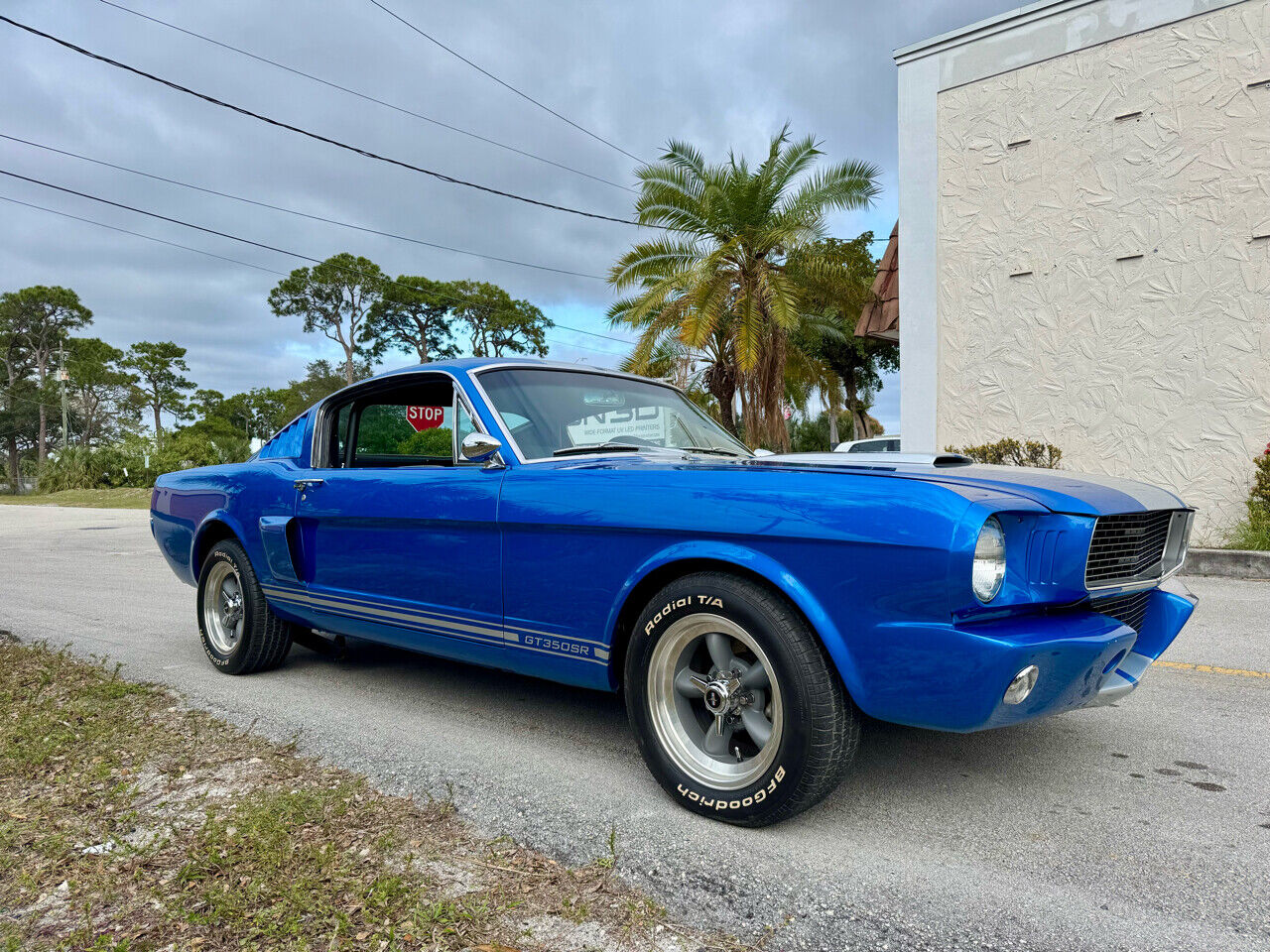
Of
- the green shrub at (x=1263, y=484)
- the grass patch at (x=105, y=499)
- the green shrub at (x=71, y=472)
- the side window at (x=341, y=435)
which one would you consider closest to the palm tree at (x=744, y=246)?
the green shrub at (x=1263, y=484)

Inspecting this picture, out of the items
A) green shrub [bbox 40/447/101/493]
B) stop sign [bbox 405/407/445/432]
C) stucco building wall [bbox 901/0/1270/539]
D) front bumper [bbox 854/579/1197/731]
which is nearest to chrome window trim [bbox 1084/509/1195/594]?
front bumper [bbox 854/579/1197/731]

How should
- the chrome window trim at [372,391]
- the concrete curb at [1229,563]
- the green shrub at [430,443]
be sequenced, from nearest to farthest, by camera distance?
the chrome window trim at [372,391]
the green shrub at [430,443]
the concrete curb at [1229,563]

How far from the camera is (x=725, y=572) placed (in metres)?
2.73

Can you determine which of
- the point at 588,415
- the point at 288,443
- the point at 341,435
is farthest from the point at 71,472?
the point at 588,415

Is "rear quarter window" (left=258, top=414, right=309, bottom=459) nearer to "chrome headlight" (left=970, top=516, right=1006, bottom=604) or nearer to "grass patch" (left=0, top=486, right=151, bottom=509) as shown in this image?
"chrome headlight" (left=970, top=516, right=1006, bottom=604)

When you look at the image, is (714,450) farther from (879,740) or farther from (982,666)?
(982,666)

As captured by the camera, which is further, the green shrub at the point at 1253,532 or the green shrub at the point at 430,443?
the green shrub at the point at 1253,532

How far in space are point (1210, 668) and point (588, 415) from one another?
3.54 metres

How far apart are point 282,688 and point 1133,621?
3802 millimetres

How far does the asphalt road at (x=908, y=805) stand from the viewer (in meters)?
2.16

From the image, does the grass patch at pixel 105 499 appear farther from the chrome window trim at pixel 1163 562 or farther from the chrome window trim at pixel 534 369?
the chrome window trim at pixel 1163 562

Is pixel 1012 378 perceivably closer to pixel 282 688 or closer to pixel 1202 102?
pixel 1202 102

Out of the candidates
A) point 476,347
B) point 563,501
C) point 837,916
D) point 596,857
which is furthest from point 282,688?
point 476,347

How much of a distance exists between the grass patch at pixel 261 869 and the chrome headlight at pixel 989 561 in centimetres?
111
